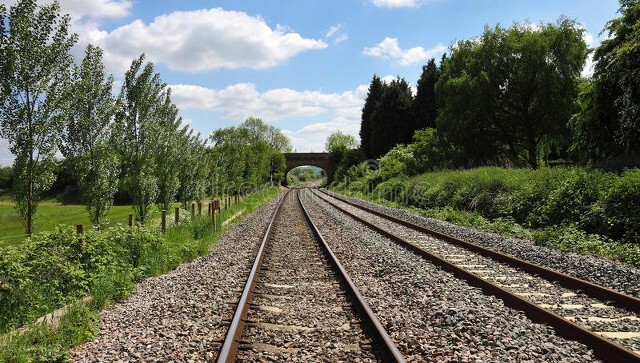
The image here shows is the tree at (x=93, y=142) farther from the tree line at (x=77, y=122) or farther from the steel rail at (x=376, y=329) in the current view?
the steel rail at (x=376, y=329)

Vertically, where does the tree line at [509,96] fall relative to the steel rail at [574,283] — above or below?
above

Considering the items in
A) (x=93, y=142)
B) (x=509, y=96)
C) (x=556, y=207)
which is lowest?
(x=556, y=207)

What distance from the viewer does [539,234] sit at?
11.9 metres

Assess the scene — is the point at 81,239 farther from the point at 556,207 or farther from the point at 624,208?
the point at 556,207

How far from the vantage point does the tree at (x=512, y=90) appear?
30.2 meters

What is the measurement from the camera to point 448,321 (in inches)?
208

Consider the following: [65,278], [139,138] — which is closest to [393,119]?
[139,138]

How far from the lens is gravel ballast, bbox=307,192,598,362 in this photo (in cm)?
438

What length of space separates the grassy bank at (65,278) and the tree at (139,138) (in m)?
4.01

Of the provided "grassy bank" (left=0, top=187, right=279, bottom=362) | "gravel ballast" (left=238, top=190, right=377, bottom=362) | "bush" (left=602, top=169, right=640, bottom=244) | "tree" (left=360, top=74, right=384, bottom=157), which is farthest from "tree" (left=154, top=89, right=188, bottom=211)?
"tree" (left=360, top=74, right=384, bottom=157)

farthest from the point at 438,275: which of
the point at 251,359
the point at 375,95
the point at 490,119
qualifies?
the point at 375,95

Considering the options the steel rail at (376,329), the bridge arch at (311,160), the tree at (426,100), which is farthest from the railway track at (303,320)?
the bridge arch at (311,160)

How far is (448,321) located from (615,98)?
1488 centimetres

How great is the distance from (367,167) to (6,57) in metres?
47.9
